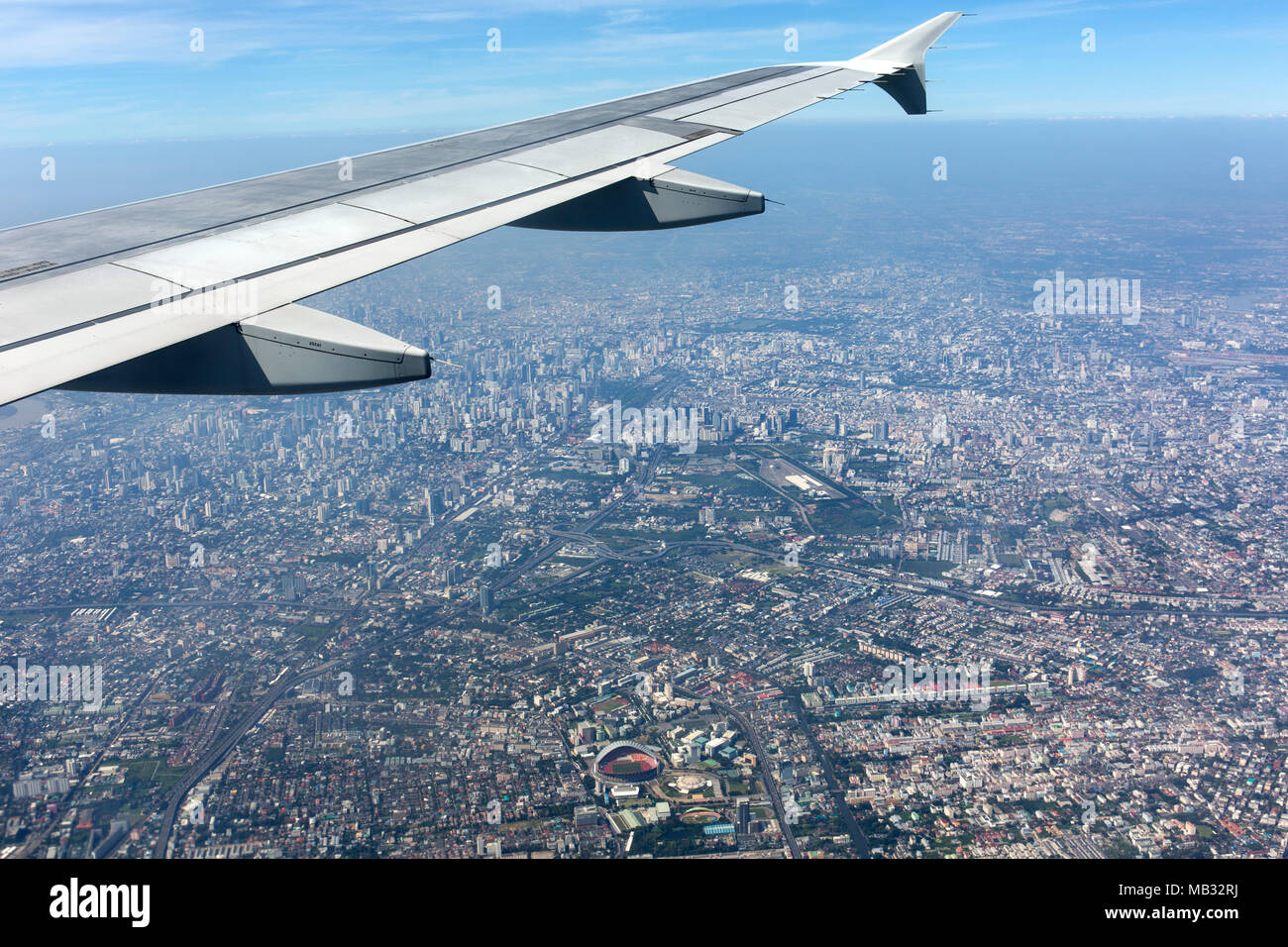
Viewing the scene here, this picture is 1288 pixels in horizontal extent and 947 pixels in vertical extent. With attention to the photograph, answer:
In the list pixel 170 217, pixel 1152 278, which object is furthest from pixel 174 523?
pixel 1152 278

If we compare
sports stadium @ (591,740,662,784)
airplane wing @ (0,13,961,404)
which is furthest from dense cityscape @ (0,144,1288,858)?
airplane wing @ (0,13,961,404)

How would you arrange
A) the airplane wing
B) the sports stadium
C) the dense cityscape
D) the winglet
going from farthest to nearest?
1. the sports stadium
2. the dense cityscape
3. the winglet
4. the airplane wing

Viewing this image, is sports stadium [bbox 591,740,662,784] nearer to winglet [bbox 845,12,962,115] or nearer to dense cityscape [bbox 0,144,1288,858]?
dense cityscape [bbox 0,144,1288,858]

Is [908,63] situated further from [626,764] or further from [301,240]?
[626,764]

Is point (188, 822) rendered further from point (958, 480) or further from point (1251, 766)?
point (958, 480)

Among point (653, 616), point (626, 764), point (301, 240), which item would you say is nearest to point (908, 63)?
point (301, 240)

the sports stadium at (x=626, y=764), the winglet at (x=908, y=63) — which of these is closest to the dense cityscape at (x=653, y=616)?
the sports stadium at (x=626, y=764)
